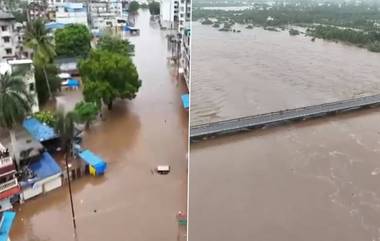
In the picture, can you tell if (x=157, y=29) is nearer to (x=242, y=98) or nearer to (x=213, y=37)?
(x=213, y=37)

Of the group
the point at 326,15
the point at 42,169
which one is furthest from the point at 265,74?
the point at 326,15

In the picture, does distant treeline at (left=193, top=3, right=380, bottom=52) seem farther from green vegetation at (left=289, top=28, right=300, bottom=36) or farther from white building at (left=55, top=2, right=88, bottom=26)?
white building at (left=55, top=2, right=88, bottom=26)

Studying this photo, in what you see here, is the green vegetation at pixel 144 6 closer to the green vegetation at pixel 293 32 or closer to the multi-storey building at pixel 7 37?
the green vegetation at pixel 293 32

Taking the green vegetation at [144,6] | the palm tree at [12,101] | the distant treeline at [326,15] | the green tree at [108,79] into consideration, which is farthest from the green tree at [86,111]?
the green vegetation at [144,6]

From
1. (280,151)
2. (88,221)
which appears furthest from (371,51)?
(88,221)

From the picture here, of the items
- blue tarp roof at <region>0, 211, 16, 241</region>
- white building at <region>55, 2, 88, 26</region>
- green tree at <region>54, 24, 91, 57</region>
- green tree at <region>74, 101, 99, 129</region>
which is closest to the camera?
blue tarp roof at <region>0, 211, 16, 241</region>

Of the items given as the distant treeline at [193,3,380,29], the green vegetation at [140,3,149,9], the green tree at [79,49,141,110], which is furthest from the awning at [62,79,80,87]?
the green vegetation at [140,3,149,9]
